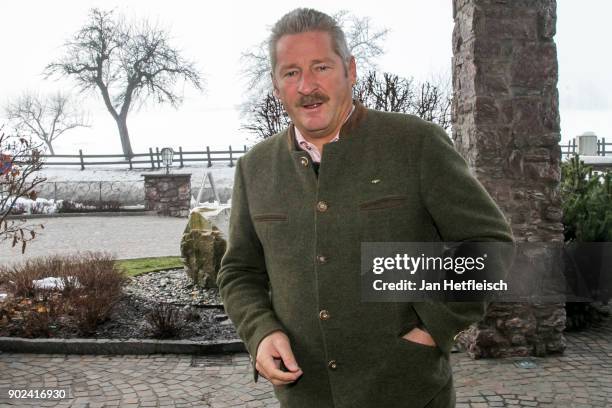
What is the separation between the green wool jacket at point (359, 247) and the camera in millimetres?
1805

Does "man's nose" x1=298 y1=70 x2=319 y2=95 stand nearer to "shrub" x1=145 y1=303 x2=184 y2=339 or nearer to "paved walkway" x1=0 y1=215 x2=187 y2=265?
"shrub" x1=145 y1=303 x2=184 y2=339

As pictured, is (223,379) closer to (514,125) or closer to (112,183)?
(514,125)

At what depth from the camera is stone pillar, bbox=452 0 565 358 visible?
5.05 m

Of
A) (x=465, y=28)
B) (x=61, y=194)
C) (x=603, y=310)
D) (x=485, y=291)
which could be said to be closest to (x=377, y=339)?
(x=485, y=291)

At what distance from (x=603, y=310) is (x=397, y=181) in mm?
6194

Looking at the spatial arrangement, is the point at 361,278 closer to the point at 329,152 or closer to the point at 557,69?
the point at 329,152

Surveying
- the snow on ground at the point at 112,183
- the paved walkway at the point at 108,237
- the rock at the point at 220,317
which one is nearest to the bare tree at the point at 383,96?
the paved walkway at the point at 108,237

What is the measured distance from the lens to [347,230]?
6.08 ft

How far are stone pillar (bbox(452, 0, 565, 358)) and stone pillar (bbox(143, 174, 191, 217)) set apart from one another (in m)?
16.3

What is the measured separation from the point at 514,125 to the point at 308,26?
12.3ft

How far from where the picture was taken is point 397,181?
6.03 feet

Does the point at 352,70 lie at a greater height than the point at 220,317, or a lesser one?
greater

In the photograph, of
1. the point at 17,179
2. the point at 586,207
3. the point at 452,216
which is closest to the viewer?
the point at 452,216

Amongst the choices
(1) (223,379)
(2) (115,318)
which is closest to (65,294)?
(2) (115,318)
